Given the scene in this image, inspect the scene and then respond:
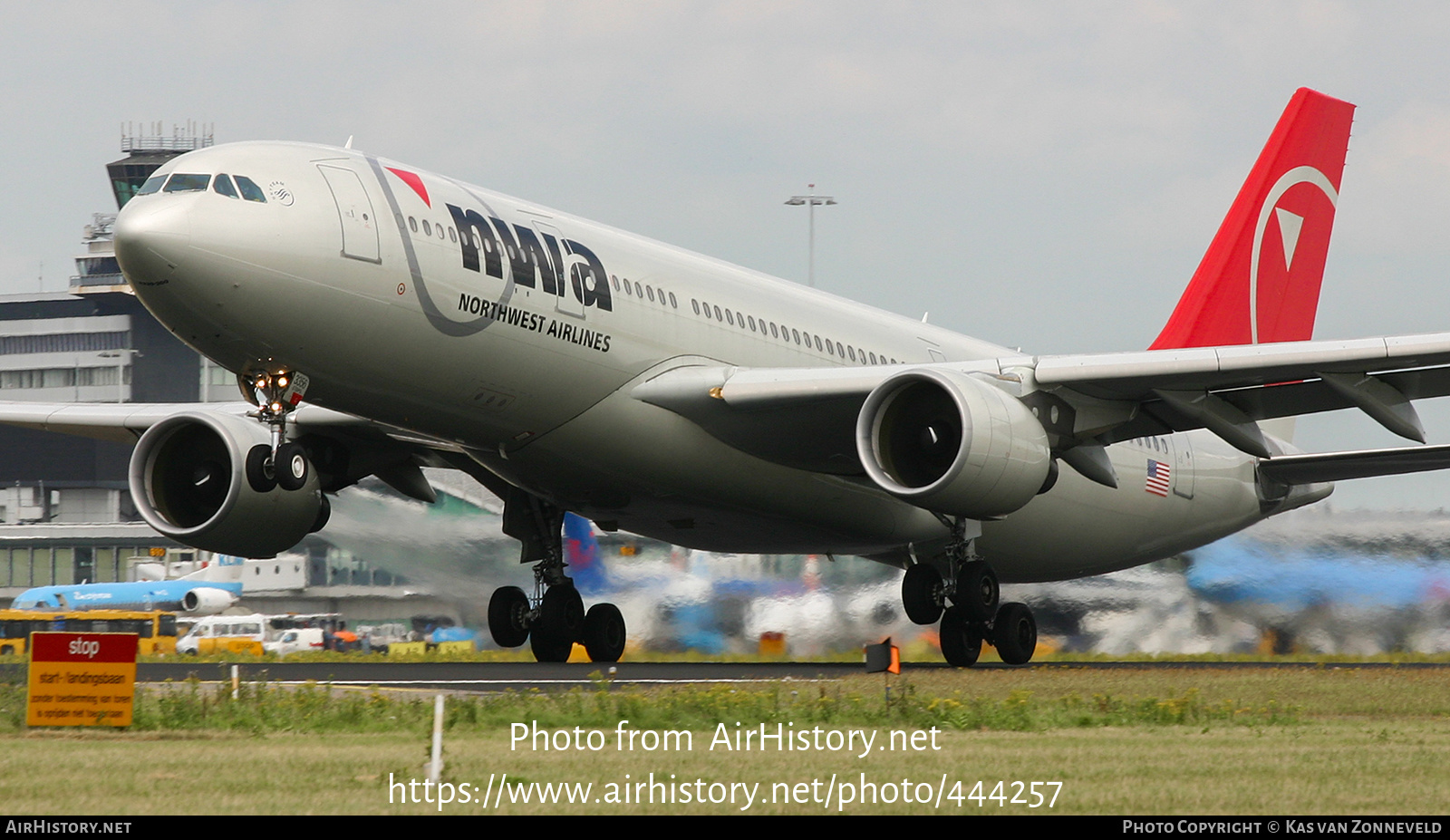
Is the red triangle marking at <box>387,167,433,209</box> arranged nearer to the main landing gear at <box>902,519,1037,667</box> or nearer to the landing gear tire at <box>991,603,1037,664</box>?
the main landing gear at <box>902,519,1037,667</box>

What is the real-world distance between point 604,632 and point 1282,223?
14512 millimetres

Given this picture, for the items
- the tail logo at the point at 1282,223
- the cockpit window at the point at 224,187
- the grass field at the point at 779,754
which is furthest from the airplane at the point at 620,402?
the grass field at the point at 779,754

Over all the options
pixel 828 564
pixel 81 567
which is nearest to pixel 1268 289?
pixel 828 564

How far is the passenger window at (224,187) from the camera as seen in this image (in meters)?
17.7

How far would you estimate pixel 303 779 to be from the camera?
10133 mm

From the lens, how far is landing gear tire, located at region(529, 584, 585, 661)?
25.9 m

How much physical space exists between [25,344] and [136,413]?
4017 inches

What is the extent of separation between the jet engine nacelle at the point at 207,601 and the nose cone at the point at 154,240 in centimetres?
3162

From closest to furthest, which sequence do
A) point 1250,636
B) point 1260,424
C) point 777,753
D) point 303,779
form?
point 303,779 → point 777,753 → point 1250,636 → point 1260,424

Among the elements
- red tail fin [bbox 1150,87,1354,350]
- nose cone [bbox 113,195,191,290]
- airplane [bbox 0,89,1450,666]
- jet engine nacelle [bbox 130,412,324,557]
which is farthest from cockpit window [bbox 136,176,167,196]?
red tail fin [bbox 1150,87,1354,350]

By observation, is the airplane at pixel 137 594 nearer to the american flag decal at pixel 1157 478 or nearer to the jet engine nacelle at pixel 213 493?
the jet engine nacelle at pixel 213 493

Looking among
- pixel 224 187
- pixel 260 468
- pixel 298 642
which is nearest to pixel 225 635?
pixel 298 642

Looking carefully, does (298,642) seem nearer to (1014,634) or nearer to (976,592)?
(1014,634)
